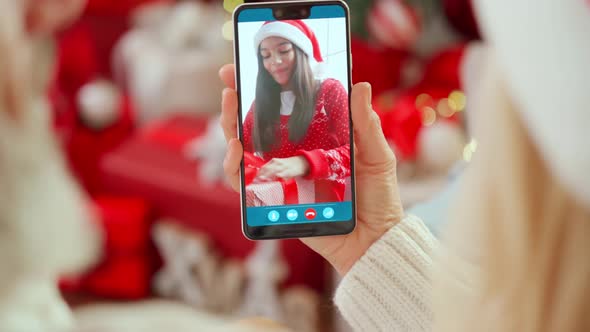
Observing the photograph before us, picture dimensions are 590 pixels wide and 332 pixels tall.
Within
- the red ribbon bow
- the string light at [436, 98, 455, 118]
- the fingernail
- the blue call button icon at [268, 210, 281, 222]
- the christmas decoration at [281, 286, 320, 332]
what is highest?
the fingernail

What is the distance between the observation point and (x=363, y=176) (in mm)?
356

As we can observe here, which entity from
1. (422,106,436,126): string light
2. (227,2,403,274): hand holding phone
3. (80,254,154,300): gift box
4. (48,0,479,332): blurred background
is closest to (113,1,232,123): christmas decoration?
(48,0,479,332): blurred background

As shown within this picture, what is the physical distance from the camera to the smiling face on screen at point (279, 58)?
0.34 meters

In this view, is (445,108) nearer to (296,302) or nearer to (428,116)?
(428,116)

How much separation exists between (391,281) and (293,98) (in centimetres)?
10

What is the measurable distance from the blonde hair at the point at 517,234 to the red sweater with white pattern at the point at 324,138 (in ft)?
0.27

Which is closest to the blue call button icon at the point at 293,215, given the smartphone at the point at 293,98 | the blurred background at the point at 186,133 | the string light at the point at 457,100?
the smartphone at the point at 293,98

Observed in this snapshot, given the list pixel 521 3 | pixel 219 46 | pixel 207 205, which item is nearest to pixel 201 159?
pixel 207 205

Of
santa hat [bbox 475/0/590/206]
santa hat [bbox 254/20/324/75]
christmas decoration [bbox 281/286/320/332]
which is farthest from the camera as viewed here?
christmas decoration [bbox 281/286/320/332]

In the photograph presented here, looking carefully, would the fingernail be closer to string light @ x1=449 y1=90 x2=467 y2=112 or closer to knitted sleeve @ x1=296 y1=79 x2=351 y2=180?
knitted sleeve @ x1=296 y1=79 x2=351 y2=180

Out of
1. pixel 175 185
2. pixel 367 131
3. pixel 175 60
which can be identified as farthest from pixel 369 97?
pixel 175 60

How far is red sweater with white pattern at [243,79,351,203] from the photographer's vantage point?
34 centimetres

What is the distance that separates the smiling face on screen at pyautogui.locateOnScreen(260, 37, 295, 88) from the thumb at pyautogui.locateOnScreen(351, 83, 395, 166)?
32 millimetres

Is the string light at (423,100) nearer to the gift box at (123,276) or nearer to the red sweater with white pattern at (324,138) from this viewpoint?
the gift box at (123,276)
